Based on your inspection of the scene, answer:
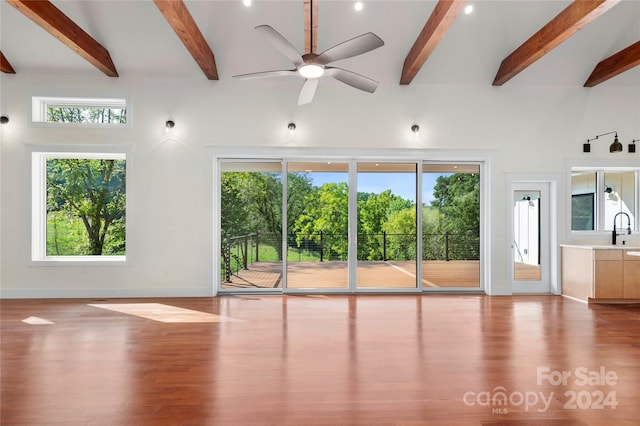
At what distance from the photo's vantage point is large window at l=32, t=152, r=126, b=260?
17.3ft

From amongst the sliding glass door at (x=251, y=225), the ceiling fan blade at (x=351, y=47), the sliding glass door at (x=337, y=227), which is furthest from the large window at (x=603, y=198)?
the sliding glass door at (x=251, y=225)

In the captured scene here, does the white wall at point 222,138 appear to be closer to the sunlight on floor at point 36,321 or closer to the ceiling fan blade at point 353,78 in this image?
the sunlight on floor at point 36,321

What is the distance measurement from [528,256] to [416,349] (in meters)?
3.51

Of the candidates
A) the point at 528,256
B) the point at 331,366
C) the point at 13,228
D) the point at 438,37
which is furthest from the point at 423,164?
the point at 13,228

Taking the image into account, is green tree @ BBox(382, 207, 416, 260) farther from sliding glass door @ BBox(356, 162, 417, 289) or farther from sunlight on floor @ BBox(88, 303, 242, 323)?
sunlight on floor @ BBox(88, 303, 242, 323)

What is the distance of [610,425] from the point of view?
202cm

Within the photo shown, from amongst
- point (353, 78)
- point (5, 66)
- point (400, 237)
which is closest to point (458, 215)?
point (400, 237)

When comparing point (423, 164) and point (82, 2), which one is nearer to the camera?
point (82, 2)

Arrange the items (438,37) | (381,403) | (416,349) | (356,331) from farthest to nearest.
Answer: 1. (438,37)
2. (356,331)
3. (416,349)
4. (381,403)

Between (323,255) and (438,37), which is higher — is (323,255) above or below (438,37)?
below

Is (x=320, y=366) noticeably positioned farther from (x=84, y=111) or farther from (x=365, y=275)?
(x=84, y=111)

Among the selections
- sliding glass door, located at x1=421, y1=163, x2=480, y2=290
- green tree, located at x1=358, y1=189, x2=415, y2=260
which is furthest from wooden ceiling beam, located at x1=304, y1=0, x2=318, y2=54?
sliding glass door, located at x1=421, y1=163, x2=480, y2=290

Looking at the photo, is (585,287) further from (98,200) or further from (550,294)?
(98,200)

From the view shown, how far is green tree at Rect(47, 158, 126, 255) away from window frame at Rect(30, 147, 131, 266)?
0.36ft
